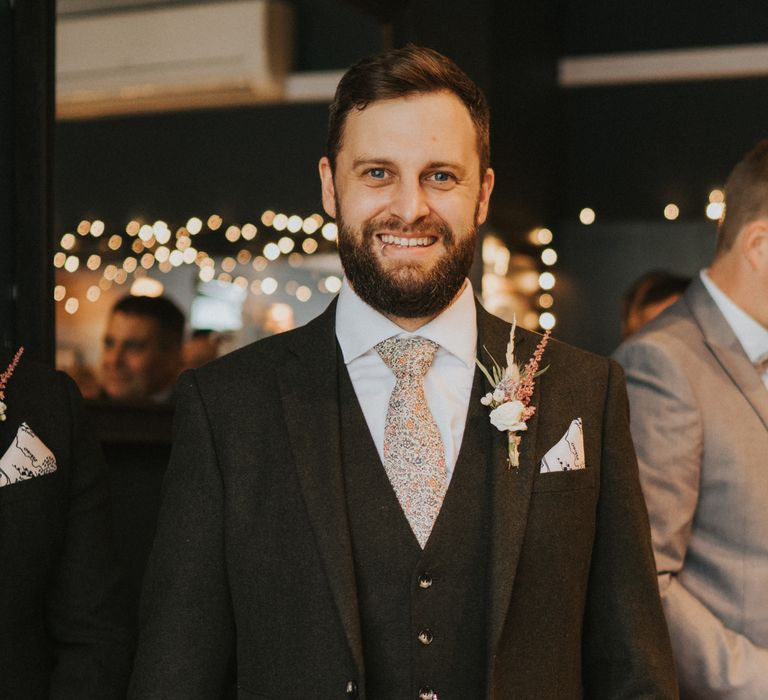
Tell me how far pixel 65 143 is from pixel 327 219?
6.55ft

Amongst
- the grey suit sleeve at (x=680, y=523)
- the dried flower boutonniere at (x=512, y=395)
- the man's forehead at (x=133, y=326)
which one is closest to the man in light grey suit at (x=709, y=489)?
the grey suit sleeve at (x=680, y=523)

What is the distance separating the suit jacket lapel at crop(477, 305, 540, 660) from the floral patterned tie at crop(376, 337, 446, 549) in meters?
0.09

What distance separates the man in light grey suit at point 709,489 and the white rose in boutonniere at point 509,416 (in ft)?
1.71

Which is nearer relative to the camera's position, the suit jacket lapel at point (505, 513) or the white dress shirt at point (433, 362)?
the suit jacket lapel at point (505, 513)

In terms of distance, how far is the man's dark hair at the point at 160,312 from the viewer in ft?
15.5

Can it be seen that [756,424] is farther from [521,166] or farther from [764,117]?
[764,117]

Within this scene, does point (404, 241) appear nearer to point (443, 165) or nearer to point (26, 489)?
point (443, 165)

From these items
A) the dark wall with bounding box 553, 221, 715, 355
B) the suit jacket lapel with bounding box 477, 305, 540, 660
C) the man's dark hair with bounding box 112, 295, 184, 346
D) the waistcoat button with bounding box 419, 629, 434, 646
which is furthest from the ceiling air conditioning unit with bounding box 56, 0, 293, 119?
the waistcoat button with bounding box 419, 629, 434, 646

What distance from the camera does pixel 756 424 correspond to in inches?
88.2

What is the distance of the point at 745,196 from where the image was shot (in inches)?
93.0

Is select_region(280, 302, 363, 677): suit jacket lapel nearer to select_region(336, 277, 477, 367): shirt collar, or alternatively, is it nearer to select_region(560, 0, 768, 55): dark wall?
select_region(336, 277, 477, 367): shirt collar

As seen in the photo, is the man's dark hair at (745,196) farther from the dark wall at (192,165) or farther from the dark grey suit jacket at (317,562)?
the dark wall at (192,165)

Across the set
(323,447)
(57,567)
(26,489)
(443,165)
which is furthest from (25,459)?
(443,165)

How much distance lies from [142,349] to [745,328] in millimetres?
3031
